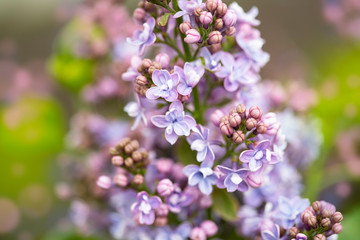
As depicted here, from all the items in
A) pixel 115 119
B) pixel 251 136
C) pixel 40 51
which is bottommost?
pixel 40 51

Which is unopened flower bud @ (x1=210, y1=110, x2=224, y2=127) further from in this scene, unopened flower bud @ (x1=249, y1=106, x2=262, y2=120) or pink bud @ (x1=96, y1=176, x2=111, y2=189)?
pink bud @ (x1=96, y1=176, x2=111, y2=189)

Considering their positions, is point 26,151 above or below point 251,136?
below

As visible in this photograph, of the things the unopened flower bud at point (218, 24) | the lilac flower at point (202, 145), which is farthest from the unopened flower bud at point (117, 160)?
the unopened flower bud at point (218, 24)

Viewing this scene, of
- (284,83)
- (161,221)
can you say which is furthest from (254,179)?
(284,83)

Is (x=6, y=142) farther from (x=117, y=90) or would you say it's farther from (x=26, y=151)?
(x=117, y=90)

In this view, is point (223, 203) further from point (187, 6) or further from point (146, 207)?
point (187, 6)

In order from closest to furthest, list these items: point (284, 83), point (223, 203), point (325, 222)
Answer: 1. point (325, 222)
2. point (223, 203)
3. point (284, 83)

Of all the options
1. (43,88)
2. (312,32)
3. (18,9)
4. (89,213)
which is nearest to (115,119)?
(89,213)
